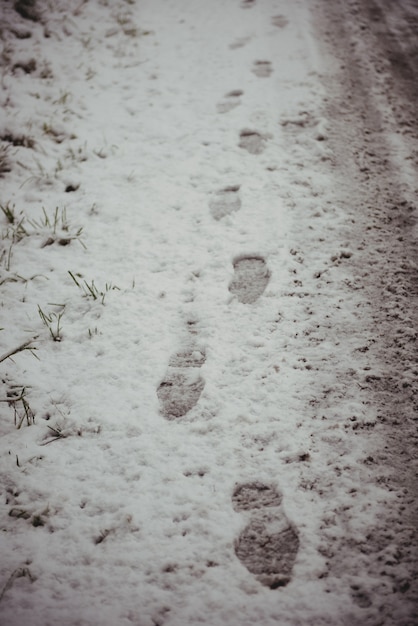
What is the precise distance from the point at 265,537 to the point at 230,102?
2659 mm

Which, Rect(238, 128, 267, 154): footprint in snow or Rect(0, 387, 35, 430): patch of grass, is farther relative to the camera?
Rect(238, 128, 267, 154): footprint in snow

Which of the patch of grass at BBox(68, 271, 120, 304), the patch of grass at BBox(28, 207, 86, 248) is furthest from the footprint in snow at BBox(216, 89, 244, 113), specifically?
the patch of grass at BBox(68, 271, 120, 304)

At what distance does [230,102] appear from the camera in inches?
104

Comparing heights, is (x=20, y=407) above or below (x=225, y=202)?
below

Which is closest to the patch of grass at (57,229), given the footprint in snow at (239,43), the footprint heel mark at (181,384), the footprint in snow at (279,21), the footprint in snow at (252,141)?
the footprint heel mark at (181,384)

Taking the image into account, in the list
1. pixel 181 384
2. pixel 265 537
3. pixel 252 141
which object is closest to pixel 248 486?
pixel 265 537

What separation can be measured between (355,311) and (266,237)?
56cm

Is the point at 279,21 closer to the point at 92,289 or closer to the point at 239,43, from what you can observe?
the point at 239,43

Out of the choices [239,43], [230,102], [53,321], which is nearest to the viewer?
[53,321]

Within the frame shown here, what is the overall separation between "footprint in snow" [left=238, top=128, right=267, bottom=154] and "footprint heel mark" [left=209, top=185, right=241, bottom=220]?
376 millimetres

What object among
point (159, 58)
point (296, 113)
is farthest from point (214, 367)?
point (159, 58)

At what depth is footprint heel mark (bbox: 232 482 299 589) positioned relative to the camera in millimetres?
1009

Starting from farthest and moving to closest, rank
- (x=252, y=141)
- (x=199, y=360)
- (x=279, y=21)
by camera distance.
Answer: (x=279, y=21), (x=252, y=141), (x=199, y=360)

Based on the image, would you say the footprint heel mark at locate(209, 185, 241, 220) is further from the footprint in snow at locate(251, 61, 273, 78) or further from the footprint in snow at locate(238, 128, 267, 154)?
the footprint in snow at locate(251, 61, 273, 78)
